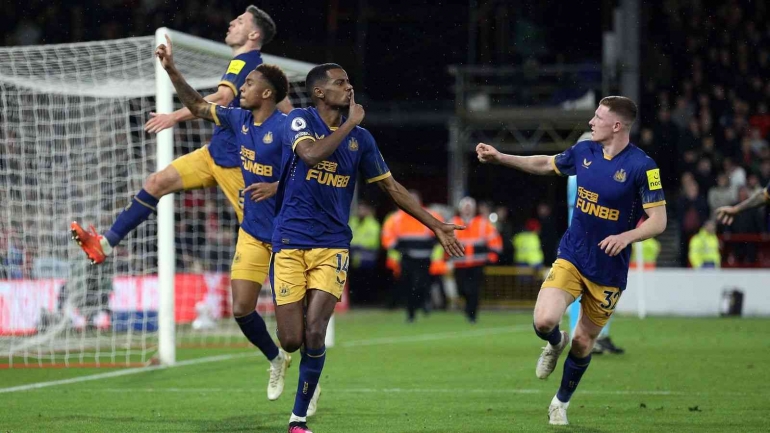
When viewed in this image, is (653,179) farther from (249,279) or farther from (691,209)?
(691,209)

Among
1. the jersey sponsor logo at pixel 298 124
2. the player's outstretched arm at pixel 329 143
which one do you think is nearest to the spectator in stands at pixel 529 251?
the jersey sponsor logo at pixel 298 124

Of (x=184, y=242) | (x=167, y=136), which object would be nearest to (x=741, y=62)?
(x=184, y=242)

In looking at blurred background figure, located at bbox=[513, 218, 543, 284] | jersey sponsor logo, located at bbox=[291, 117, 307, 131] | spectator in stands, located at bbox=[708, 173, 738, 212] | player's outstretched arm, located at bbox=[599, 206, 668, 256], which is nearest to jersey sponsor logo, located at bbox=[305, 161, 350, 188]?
jersey sponsor logo, located at bbox=[291, 117, 307, 131]

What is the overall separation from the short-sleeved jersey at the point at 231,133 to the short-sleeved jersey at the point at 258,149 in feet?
1.75

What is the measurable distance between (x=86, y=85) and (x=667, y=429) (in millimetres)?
8171

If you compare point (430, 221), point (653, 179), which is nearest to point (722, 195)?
point (653, 179)

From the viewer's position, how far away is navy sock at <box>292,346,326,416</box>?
7.02m

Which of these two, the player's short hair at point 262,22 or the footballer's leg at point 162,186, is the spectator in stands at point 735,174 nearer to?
the player's short hair at point 262,22

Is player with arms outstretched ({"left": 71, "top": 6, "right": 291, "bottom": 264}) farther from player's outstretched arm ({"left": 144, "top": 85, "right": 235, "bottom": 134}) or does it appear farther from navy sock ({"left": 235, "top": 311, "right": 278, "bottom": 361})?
navy sock ({"left": 235, "top": 311, "right": 278, "bottom": 361})

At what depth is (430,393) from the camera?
9664 mm

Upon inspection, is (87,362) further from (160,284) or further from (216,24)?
(216,24)

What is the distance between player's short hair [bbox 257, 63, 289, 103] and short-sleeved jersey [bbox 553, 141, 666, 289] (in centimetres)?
228

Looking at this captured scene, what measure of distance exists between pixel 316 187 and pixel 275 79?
161 cm

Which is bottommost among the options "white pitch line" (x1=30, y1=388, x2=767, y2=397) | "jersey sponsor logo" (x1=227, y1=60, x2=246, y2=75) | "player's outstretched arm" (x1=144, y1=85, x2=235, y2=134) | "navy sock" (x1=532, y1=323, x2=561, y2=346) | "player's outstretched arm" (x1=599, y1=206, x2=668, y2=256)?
"white pitch line" (x1=30, y1=388, x2=767, y2=397)
